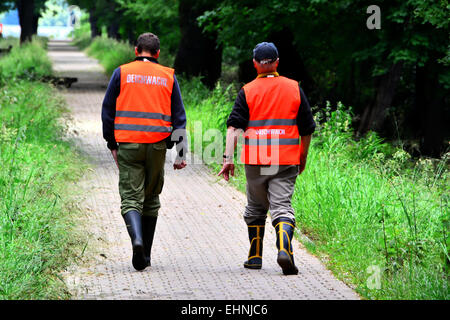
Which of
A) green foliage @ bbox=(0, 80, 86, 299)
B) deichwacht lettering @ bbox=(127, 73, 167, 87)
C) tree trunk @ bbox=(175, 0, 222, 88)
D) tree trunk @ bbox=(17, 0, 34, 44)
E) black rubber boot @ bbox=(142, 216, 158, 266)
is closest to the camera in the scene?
green foliage @ bbox=(0, 80, 86, 299)

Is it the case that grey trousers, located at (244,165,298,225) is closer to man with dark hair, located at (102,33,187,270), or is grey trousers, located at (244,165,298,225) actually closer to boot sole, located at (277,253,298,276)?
boot sole, located at (277,253,298,276)

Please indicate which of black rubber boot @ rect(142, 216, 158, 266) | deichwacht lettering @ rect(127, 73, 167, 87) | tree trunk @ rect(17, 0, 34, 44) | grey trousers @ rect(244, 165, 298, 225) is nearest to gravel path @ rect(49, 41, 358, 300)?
black rubber boot @ rect(142, 216, 158, 266)

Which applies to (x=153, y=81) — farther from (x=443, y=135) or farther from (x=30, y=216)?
(x=443, y=135)

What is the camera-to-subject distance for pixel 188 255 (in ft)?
23.1

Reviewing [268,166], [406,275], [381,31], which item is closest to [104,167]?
[268,166]

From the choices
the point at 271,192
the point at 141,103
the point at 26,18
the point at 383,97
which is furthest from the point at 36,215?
the point at 26,18

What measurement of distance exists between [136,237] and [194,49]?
18.2 meters

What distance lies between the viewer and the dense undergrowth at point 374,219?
5.61 m

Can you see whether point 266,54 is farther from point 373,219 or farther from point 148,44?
point 373,219

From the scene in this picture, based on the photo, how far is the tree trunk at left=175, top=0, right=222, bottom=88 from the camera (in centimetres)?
2367

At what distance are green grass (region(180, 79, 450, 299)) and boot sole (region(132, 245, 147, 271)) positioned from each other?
1573mm

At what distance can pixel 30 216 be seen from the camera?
6816 millimetres

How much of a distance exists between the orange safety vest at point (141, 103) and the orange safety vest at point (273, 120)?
0.73 m

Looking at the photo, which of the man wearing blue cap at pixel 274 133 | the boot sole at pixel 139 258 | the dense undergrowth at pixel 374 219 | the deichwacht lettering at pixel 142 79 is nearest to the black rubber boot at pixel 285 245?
the man wearing blue cap at pixel 274 133
